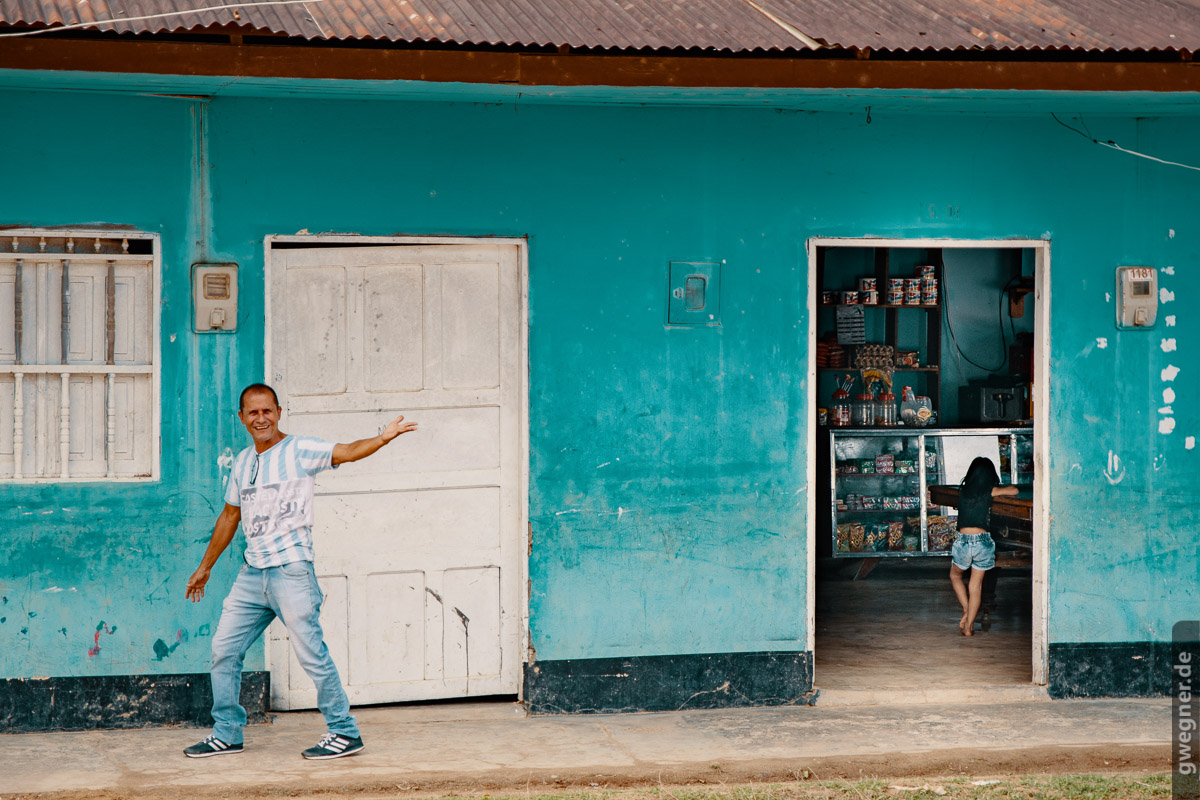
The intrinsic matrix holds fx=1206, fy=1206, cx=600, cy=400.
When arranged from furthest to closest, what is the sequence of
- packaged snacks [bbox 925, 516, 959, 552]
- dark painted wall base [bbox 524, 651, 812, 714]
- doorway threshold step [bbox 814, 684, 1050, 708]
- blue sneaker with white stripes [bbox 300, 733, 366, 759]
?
packaged snacks [bbox 925, 516, 959, 552], doorway threshold step [bbox 814, 684, 1050, 708], dark painted wall base [bbox 524, 651, 812, 714], blue sneaker with white stripes [bbox 300, 733, 366, 759]

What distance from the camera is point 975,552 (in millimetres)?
8344

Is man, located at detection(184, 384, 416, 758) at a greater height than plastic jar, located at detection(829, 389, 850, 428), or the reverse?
plastic jar, located at detection(829, 389, 850, 428)

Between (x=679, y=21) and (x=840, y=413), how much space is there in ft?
19.0

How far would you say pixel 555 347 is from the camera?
6332 mm

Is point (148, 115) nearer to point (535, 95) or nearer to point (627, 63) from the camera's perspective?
point (535, 95)

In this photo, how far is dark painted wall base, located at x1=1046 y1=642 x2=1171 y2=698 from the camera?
22.2ft

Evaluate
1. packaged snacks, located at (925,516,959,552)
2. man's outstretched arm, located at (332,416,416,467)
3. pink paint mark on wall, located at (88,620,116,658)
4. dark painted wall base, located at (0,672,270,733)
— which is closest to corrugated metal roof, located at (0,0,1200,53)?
man's outstretched arm, located at (332,416,416,467)

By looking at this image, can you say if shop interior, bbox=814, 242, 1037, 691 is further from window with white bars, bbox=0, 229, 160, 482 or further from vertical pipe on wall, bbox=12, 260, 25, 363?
vertical pipe on wall, bbox=12, 260, 25, 363

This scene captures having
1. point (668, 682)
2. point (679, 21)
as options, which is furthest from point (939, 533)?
point (679, 21)

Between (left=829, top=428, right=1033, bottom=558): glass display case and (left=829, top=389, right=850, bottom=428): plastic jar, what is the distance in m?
0.15

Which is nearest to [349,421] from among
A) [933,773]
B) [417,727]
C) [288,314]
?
[288,314]

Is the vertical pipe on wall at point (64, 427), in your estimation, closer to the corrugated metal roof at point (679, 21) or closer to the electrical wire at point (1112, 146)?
the corrugated metal roof at point (679, 21)

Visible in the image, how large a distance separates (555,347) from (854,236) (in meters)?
1.75

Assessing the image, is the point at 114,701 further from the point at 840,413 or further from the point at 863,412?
the point at 863,412
